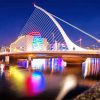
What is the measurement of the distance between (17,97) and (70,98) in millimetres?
4289

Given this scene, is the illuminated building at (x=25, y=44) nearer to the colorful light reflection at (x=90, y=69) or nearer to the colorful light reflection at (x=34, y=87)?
the colorful light reflection at (x=90, y=69)

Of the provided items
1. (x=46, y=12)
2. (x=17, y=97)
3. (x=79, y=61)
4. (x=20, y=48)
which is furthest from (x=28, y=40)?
(x=17, y=97)

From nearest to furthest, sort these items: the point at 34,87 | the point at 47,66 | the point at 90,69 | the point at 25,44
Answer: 1. the point at 34,87
2. the point at 90,69
3. the point at 47,66
4. the point at 25,44

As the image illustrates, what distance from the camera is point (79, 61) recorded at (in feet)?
211

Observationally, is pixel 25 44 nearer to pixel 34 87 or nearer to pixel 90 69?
pixel 90 69

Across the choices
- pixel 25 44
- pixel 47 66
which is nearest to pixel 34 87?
pixel 47 66

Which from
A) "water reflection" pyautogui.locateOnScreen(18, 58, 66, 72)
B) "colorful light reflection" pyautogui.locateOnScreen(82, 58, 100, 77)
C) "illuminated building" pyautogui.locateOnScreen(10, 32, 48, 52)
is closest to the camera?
"colorful light reflection" pyautogui.locateOnScreen(82, 58, 100, 77)

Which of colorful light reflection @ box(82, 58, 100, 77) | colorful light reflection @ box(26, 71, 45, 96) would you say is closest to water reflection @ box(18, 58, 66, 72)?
colorful light reflection @ box(82, 58, 100, 77)

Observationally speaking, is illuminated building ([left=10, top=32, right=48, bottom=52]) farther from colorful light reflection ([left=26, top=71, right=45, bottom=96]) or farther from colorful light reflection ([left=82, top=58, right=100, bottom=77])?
colorful light reflection ([left=26, top=71, right=45, bottom=96])

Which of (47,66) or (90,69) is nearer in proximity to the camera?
(90,69)

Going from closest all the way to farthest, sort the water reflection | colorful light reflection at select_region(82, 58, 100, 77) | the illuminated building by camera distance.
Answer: colorful light reflection at select_region(82, 58, 100, 77) → the water reflection → the illuminated building

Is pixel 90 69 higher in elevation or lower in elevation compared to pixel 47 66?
higher

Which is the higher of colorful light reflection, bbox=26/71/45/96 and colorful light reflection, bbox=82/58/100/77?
colorful light reflection, bbox=82/58/100/77

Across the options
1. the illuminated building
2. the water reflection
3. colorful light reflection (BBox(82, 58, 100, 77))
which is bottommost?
the water reflection
